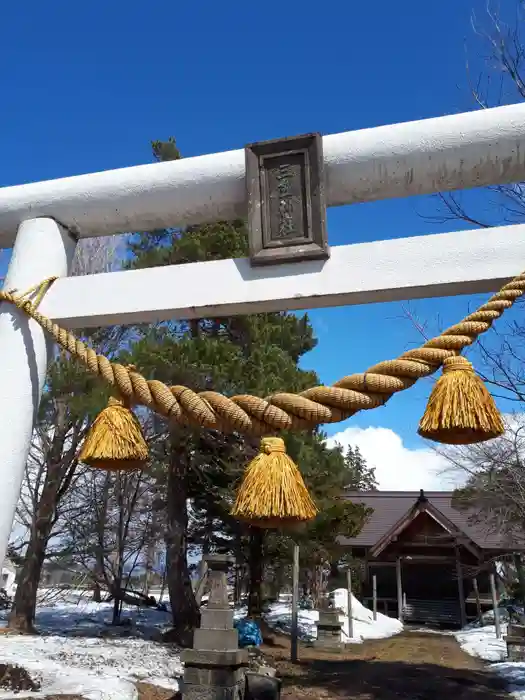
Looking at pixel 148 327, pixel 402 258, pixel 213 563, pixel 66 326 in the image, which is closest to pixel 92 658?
pixel 213 563

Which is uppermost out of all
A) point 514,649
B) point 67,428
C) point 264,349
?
point 264,349

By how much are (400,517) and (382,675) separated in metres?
11.0

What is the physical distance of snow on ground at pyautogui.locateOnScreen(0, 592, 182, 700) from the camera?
23.6 feet

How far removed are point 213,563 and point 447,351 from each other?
768 centimetres

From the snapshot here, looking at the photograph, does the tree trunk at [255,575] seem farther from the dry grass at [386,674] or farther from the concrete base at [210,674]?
the concrete base at [210,674]

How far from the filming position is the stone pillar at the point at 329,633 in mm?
13922

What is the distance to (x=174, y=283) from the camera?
2012 millimetres

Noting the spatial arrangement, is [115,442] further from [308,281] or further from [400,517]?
[400,517]

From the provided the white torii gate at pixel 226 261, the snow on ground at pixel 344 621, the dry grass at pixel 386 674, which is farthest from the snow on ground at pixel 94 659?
the white torii gate at pixel 226 261

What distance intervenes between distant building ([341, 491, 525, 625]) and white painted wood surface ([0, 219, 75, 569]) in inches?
739

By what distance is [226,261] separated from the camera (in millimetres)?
1999

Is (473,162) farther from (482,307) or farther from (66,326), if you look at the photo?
(66,326)

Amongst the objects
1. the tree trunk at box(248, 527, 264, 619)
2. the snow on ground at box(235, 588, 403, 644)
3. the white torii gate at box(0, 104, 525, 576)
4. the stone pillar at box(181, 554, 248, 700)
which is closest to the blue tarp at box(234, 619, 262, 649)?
the tree trunk at box(248, 527, 264, 619)

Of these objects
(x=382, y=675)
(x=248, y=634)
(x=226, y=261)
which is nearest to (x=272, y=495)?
(x=226, y=261)
